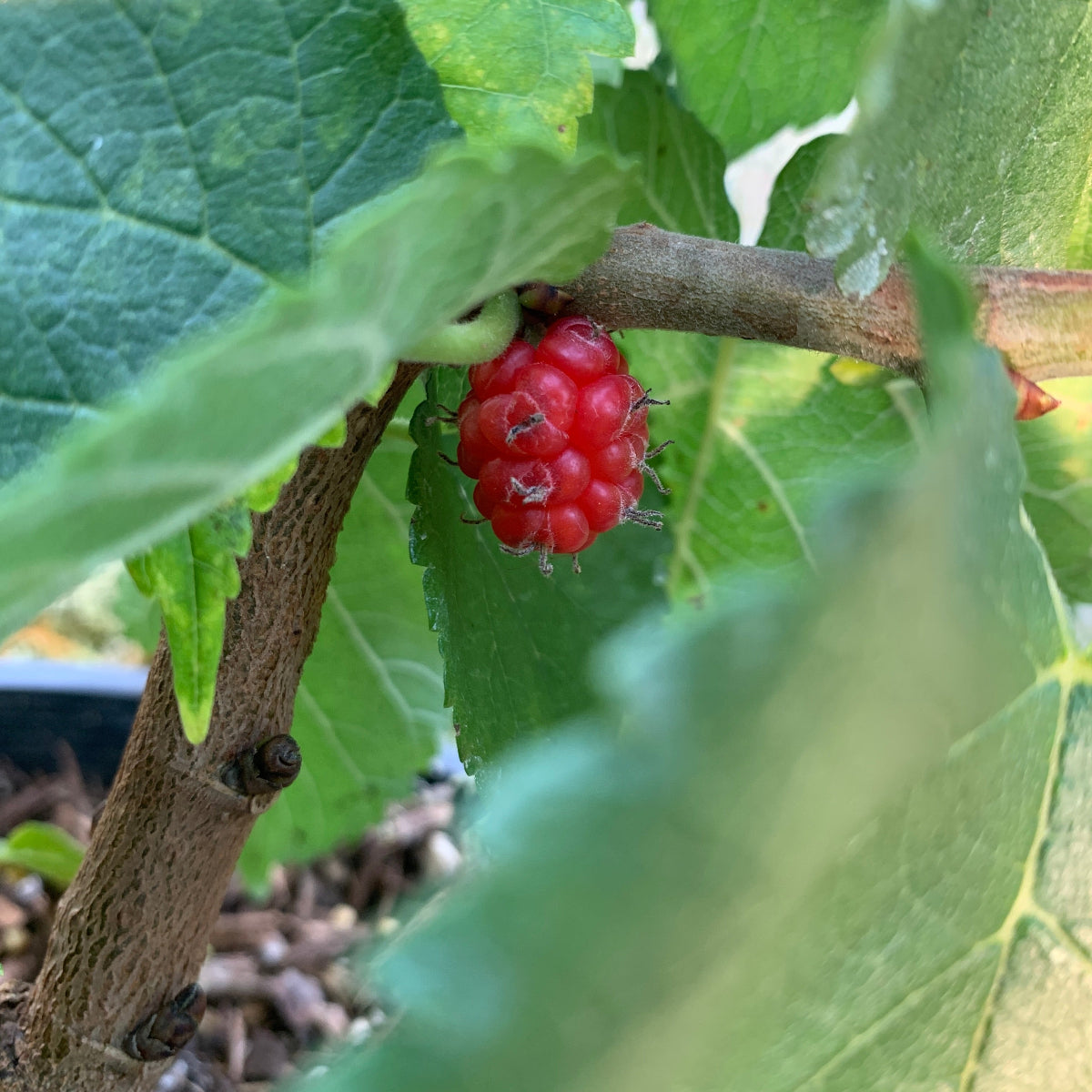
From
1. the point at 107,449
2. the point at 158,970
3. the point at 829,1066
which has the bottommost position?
the point at 158,970

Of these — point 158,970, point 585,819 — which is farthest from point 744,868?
point 158,970

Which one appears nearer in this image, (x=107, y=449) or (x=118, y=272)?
(x=107, y=449)

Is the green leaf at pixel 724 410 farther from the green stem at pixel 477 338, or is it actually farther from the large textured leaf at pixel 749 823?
the large textured leaf at pixel 749 823

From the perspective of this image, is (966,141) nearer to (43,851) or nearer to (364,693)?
(364,693)

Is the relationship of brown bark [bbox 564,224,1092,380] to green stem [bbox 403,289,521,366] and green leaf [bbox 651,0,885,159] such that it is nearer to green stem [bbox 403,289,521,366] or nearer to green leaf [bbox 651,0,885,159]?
green stem [bbox 403,289,521,366]

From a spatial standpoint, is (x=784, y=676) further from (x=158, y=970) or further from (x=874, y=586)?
(x=158, y=970)

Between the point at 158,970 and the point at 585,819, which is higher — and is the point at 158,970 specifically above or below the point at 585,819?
below

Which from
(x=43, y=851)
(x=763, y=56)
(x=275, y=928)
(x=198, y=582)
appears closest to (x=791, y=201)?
(x=763, y=56)
